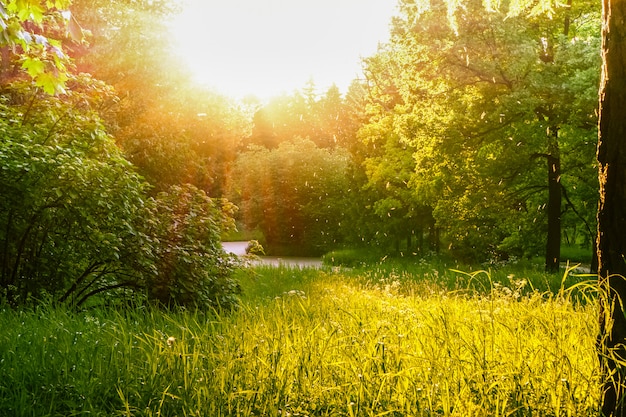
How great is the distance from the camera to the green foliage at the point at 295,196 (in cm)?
2939

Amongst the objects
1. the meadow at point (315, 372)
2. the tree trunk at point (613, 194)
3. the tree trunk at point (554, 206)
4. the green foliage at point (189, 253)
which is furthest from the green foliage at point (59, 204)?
the tree trunk at point (554, 206)

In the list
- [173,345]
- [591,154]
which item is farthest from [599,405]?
[591,154]

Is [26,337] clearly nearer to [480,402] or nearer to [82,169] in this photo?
[82,169]

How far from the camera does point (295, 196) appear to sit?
1207 inches

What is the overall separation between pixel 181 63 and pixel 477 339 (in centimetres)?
2265

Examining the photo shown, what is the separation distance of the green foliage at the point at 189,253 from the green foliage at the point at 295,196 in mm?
19889

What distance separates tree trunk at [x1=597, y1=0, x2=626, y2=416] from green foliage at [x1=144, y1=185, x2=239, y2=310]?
16.5 feet

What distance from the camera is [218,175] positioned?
43.7 m

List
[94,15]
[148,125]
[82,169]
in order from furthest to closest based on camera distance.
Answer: [148,125], [94,15], [82,169]

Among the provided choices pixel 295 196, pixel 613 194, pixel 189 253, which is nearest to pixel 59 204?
pixel 189 253

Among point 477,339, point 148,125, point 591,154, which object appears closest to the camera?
point 477,339

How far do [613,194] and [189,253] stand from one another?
604cm

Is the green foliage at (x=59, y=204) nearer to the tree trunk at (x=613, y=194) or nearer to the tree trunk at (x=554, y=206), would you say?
the tree trunk at (x=613, y=194)

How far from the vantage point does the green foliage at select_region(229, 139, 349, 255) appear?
2939cm
